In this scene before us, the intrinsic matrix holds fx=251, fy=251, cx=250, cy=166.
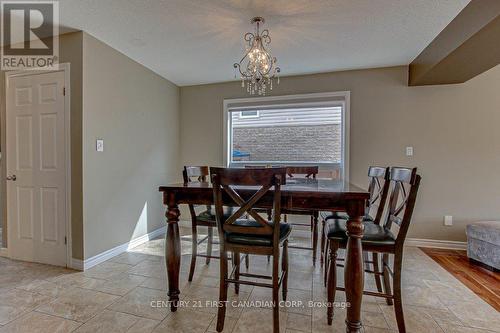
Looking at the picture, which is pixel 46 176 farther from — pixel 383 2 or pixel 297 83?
pixel 383 2

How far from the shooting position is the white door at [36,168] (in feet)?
8.38

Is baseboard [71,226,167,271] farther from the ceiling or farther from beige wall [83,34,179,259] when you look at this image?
the ceiling

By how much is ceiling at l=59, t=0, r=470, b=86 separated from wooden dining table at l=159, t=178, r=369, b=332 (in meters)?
1.51

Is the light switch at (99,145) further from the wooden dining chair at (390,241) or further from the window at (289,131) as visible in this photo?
the wooden dining chair at (390,241)

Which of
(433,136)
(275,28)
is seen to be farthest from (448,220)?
(275,28)

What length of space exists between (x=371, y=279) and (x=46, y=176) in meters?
3.36

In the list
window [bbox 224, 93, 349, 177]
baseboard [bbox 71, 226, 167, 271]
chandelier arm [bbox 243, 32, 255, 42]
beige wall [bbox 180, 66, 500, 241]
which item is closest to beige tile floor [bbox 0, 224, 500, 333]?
baseboard [bbox 71, 226, 167, 271]

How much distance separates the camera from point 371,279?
229cm

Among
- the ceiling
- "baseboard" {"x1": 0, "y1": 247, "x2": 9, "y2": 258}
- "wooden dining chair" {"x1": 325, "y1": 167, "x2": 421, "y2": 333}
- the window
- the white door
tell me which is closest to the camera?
"wooden dining chair" {"x1": 325, "y1": 167, "x2": 421, "y2": 333}

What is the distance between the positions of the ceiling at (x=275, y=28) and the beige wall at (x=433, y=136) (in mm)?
354

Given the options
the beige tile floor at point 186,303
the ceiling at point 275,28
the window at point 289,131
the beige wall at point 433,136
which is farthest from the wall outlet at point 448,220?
the ceiling at point 275,28

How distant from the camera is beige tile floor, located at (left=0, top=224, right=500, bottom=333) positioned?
1632 millimetres

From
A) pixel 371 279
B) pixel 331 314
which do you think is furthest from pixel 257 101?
pixel 331 314

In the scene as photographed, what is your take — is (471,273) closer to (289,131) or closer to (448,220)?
(448,220)
